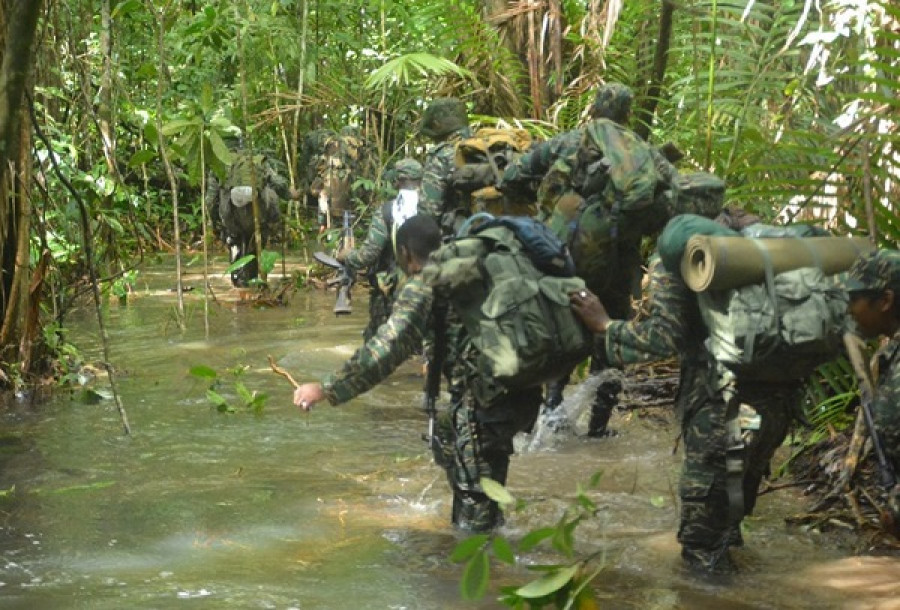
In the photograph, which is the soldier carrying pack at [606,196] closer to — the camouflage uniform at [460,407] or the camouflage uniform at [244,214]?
the camouflage uniform at [460,407]

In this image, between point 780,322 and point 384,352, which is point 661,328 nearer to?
point 780,322

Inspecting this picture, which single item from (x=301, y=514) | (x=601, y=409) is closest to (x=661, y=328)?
(x=301, y=514)

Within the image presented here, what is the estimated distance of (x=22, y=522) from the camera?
6.05 meters

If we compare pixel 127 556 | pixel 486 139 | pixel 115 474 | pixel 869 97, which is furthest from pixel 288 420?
pixel 869 97

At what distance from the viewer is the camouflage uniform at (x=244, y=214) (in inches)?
596

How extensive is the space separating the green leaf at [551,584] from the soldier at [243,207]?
436 inches

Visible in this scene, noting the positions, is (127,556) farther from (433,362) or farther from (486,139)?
(486,139)

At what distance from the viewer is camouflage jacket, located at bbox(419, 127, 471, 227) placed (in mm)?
8172

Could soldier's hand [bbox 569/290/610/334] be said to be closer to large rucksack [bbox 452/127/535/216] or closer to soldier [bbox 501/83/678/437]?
soldier [bbox 501/83/678/437]

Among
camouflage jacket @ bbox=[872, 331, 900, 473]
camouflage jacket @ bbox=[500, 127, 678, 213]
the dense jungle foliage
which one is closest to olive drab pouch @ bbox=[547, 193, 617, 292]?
camouflage jacket @ bbox=[500, 127, 678, 213]

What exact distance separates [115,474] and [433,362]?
7.68 feet

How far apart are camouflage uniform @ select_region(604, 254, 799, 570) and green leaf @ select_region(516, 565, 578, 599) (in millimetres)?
1159

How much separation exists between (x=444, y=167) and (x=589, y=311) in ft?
10.7

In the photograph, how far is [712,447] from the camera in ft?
16.3
